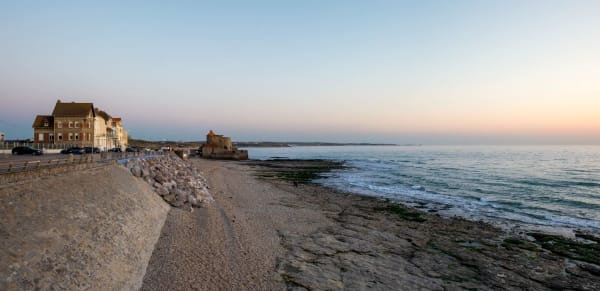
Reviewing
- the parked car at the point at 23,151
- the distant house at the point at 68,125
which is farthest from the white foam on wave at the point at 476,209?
the distant house at the point at 68,125

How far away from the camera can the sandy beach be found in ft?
28.6

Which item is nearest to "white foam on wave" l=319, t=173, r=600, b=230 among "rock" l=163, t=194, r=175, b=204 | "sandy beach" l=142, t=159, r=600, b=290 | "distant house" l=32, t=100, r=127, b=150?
"sandy beach" l=142, t=159, r=600, b=290

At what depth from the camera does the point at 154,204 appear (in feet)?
44.4

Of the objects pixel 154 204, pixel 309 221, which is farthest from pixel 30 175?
pixel 309 221

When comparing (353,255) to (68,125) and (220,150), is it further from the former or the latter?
(220,150)

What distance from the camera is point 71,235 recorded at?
23.9ft

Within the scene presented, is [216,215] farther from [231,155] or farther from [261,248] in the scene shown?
[231,155]

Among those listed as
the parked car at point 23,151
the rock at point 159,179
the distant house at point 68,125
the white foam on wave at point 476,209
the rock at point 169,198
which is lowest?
the white foam on wave at point 476,209

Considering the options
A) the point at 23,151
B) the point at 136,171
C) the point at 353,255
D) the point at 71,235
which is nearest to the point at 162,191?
the point at 136,171

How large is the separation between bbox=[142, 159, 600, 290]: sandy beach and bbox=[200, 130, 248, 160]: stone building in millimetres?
57524

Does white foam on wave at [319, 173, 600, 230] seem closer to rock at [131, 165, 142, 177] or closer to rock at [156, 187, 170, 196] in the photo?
rock at [156, 187, 170, 196]

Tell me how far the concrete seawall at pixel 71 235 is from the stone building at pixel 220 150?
203 feet

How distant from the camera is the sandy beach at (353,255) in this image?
344 inches

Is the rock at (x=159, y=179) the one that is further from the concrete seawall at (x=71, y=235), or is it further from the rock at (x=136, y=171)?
the concrete seawall at (x=71, y=235)
